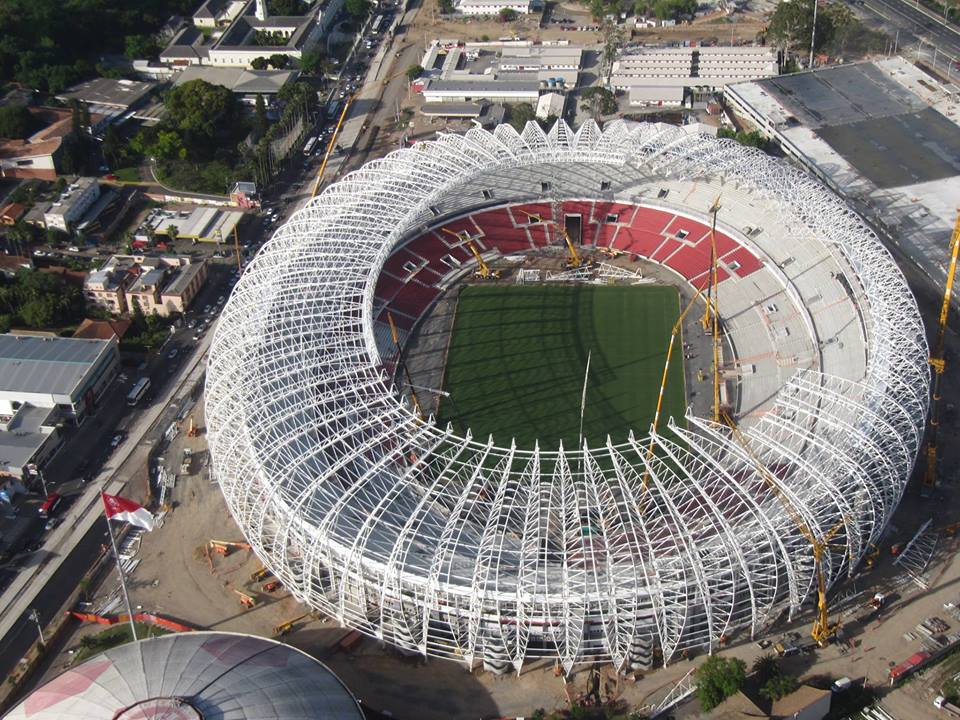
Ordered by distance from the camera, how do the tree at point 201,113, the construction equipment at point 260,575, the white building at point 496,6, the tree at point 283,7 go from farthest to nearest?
1. the white building at point 496,6
2. the tree at point 283,7
3. the tree at point 201,113
4. the construction equipment at point 260,575

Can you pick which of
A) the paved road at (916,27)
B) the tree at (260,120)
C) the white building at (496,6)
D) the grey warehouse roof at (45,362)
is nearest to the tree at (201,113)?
the tree at (260,120)

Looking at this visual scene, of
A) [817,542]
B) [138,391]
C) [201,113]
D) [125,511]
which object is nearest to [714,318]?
[817,542]

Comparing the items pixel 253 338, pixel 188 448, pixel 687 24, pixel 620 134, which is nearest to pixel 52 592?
pixel 188 448

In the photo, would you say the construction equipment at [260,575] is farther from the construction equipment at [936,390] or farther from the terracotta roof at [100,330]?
the construction equipment at [936,390]

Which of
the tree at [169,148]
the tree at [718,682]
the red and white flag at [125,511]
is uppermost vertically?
the red and white flag at [125,511]

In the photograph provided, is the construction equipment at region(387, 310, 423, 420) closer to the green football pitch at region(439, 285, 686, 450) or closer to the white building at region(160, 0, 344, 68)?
the green football pitch at region(439, 285, 686, 450)

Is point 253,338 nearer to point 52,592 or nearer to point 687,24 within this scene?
point 52,592
